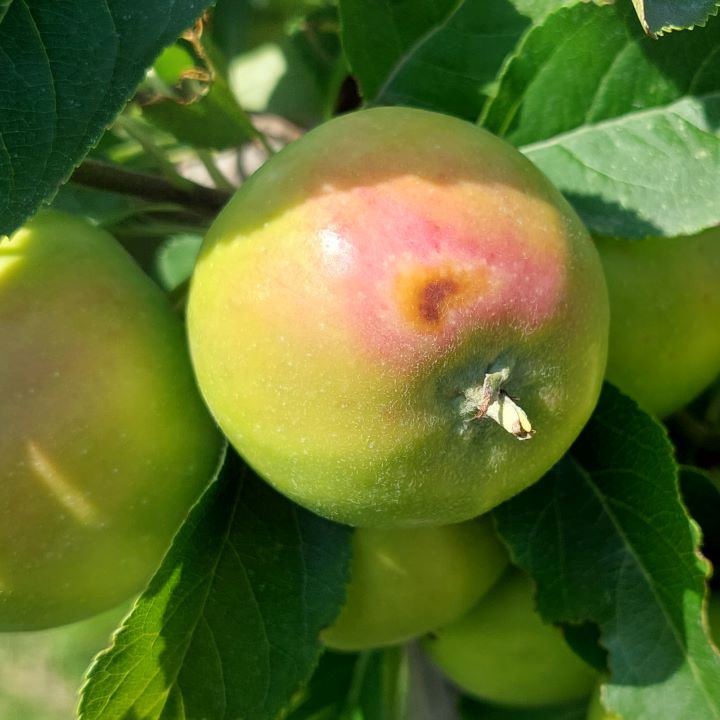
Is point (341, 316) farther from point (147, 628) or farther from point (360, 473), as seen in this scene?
point (147, 628)

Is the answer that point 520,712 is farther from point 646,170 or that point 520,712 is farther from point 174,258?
point 646,170

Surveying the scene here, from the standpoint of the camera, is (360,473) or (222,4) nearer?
(360,473)

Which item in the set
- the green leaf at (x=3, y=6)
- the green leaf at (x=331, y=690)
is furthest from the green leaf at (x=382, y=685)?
the green leaf at (x=3, y=6)

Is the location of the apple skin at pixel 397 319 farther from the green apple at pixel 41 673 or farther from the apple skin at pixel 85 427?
the green apple at pixel 41 673

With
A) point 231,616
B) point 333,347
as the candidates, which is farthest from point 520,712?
point 333,347

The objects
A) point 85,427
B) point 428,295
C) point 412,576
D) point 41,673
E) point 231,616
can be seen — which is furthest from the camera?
point 41,673

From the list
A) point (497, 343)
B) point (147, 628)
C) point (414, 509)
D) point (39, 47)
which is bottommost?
point (147, 628)

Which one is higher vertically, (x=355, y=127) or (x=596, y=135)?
(x=355, y=127)

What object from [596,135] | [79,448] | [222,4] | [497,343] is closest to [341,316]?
[497,343]
